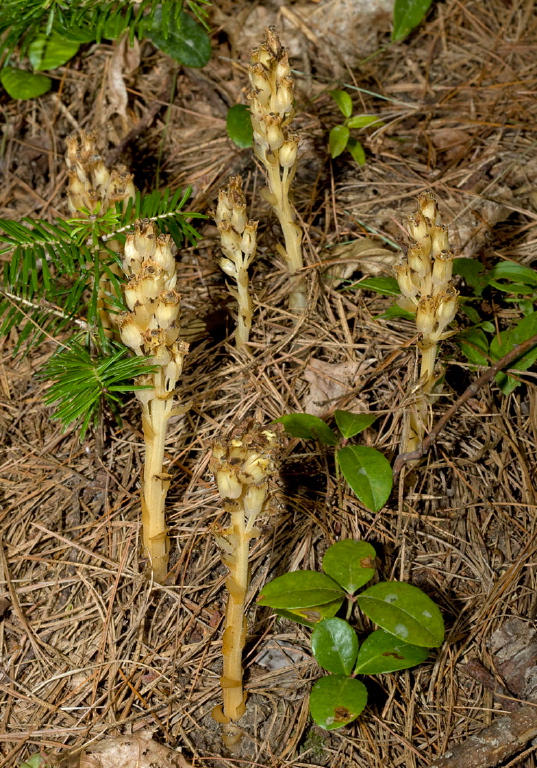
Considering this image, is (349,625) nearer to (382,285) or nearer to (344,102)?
(382,285)

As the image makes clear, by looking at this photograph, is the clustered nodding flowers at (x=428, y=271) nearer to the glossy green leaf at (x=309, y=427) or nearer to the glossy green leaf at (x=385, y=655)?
the glossy green leaf at (x=309, y=427)

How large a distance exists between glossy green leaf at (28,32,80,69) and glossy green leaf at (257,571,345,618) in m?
2.37

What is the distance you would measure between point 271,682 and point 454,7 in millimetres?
3017

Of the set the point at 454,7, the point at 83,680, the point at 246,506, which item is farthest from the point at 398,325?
the point at 454,7

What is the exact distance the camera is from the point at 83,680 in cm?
198

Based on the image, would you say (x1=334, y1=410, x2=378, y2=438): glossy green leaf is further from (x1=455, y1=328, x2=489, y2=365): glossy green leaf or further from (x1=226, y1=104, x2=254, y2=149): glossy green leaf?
(x1=226, y1=104, x2=254, y2=149): glossy green leaf

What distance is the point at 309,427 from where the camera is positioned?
2.10m

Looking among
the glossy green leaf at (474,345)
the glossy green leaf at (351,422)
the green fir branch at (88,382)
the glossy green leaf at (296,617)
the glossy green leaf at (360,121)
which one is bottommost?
the glossy green leaf at (296,617)

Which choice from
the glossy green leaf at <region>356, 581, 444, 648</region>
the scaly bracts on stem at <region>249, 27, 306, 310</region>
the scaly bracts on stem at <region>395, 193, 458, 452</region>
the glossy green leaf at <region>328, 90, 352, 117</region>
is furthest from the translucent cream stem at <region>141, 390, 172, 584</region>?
the glossy green leaf at <region>328, 90, 352, 117</region>

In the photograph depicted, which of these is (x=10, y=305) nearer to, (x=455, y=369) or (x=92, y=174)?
(x=92, y=174)

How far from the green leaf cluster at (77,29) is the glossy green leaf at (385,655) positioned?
1.87 metres

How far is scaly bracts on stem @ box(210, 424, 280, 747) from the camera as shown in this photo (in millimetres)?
1604

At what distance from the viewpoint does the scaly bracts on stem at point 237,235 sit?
2.19m

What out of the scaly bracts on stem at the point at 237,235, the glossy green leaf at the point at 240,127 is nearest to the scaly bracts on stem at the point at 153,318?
the scaly bracts on stem at the point at 237,235
